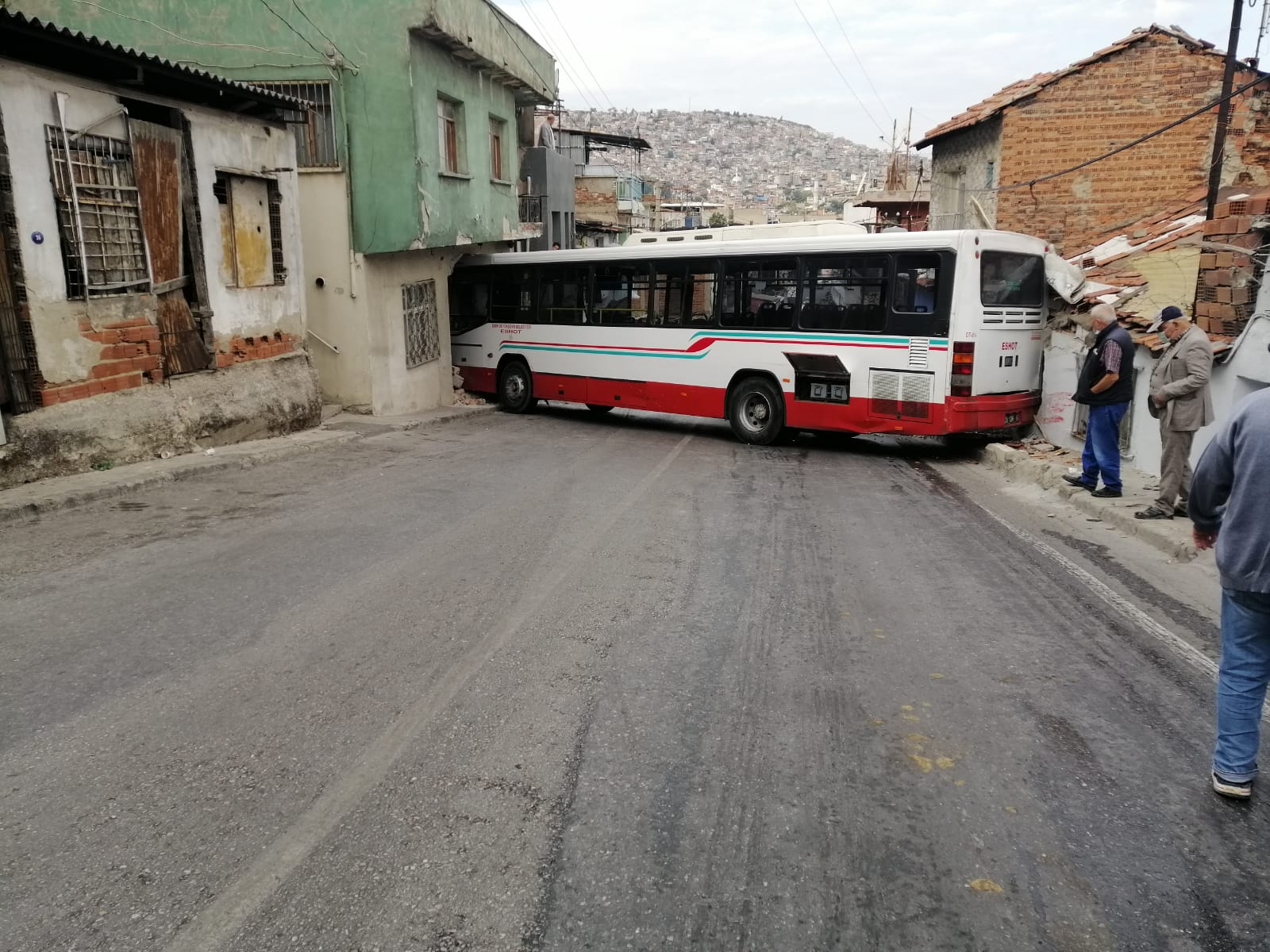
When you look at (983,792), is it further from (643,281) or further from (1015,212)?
(1015,212)

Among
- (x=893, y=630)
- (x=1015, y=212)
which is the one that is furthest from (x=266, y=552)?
(x=1015, y=212)

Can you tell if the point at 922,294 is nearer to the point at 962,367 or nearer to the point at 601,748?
the point at 962,367

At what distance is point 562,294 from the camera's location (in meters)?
16.2

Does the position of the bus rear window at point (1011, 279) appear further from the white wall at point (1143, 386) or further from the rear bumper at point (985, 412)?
the rear bumper at point (985, 412)

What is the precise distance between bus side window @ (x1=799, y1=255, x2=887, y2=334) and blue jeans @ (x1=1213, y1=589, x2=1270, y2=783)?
8818 millimetres

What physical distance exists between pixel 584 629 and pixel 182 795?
2318 millimetres

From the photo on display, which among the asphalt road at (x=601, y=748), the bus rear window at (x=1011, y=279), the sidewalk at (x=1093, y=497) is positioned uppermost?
the bus rear window at (x=1011, y=279)

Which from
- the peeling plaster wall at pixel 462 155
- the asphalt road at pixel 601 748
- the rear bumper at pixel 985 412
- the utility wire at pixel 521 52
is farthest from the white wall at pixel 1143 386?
the utility wire at pixel 521 52

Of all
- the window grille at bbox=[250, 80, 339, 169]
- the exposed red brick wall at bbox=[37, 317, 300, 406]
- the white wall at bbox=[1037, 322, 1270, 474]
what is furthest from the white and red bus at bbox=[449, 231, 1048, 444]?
the exposed red brick wall at bbox=[37, 317, 300, 406]

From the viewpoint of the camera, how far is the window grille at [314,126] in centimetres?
1478

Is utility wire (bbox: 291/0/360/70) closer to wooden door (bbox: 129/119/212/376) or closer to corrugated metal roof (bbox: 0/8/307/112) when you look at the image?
corrugated metal roof (bbox: 0/8/307/112)

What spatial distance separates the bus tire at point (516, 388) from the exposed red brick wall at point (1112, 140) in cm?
977

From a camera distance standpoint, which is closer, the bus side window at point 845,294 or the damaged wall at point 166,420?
the damaged wall at point 166,420

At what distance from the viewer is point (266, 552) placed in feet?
22.2
